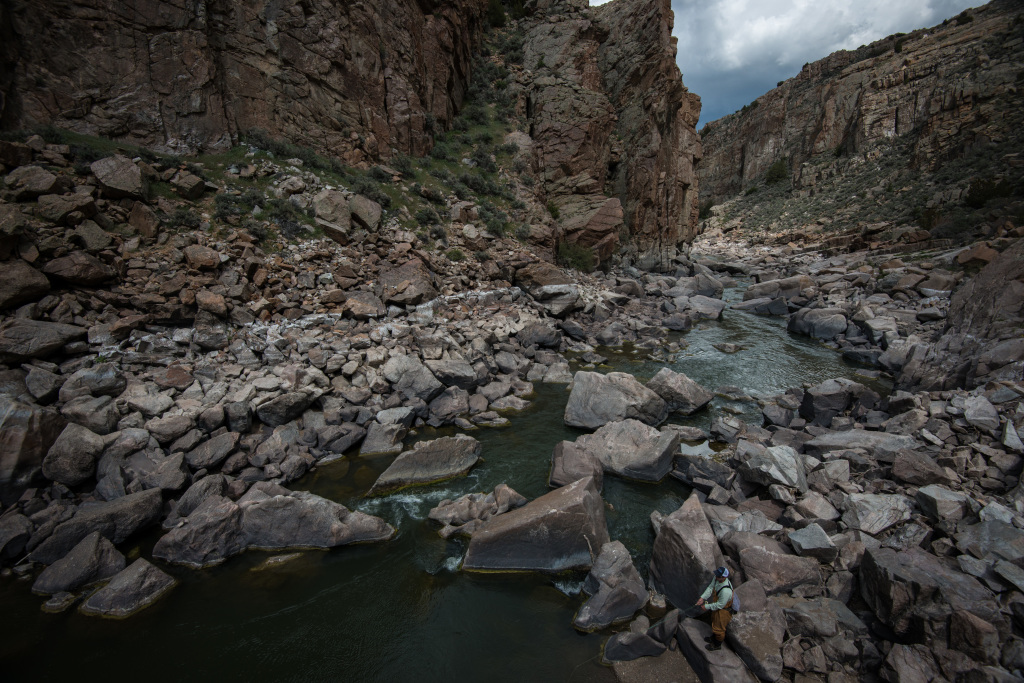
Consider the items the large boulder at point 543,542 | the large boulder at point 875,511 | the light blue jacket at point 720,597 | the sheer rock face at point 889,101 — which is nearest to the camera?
the light blue jacket at point 720,597

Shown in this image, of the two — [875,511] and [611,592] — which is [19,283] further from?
[875,511]

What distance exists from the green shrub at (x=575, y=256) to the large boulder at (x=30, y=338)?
19.8 m

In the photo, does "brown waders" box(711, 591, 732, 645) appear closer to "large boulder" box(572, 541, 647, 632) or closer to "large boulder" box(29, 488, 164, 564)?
"large boulder" box(572, 541, 647, 632)

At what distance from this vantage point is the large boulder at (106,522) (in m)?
5.67

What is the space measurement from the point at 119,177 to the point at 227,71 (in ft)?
23.4

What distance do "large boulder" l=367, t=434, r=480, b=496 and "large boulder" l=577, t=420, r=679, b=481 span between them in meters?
2.44

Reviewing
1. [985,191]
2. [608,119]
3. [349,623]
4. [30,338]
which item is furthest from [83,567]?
[985,191]

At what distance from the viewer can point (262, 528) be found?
6203 millimetres

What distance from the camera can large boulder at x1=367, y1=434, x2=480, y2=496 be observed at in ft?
24.9

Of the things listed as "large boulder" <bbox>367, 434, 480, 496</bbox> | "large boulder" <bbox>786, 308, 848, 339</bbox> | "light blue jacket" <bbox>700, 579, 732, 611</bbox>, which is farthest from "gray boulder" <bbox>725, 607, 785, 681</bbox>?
"large boulder" <bbox>786, 308, 848, 339</bbox>

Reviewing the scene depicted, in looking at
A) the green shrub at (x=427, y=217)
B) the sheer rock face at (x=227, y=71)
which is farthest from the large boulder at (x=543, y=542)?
the sheer rock face at (x=227, y=71)

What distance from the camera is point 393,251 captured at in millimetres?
14570

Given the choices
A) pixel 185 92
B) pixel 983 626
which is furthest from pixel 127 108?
pixel 983 626

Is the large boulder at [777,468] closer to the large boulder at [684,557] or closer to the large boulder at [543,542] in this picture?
A: the large boulder at [684,557]
